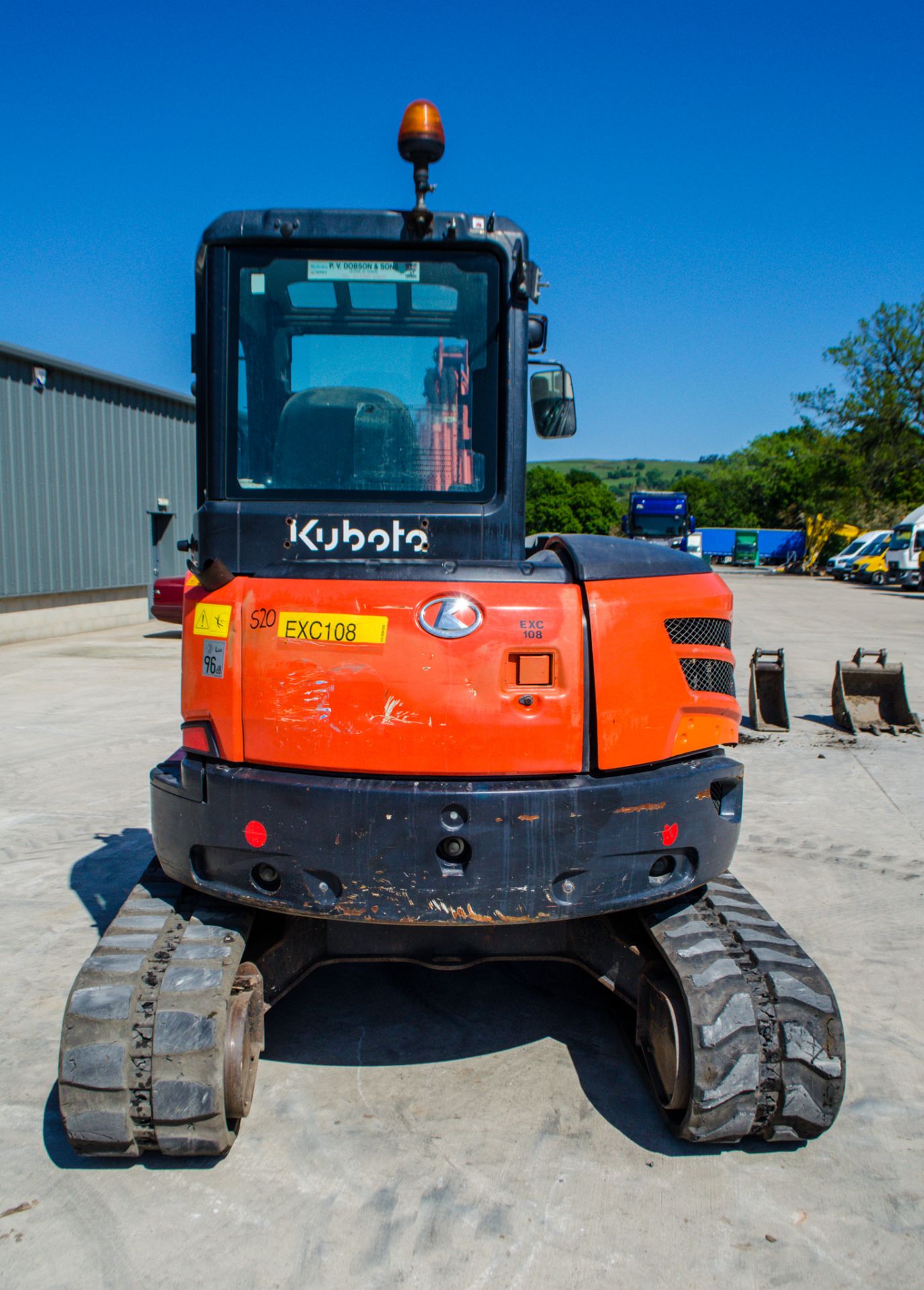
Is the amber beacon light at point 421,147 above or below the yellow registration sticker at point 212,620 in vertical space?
above

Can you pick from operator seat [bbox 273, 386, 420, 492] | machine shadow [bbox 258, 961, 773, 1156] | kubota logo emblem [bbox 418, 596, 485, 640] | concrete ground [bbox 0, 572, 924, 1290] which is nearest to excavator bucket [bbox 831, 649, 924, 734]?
concrete ground [bbox 0, 572, 924, 1290]

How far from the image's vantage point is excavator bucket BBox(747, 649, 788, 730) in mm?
10422

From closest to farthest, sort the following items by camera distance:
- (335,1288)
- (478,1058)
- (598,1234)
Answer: (335,1288), (598,1234), (478,1058)

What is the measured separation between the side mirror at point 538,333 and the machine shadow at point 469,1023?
2680 millimetres

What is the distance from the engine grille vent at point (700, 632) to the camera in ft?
10.9

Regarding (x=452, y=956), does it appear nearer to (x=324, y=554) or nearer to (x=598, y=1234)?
(x=598, y=1234)

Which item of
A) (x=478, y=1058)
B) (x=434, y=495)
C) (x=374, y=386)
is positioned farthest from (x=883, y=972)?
(x=374, y=386)

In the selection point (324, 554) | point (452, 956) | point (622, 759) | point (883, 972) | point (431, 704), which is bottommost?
point (883, 972)

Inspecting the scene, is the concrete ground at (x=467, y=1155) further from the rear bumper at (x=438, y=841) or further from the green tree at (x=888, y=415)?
the green tree at (x=888, y=415)

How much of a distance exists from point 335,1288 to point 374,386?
278cm

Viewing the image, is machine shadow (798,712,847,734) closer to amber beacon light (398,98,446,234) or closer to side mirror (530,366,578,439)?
side mirror (530,366,578,439)

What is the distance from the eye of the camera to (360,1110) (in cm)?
349

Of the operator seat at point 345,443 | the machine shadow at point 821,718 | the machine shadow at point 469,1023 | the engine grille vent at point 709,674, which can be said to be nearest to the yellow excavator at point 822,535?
the machine shadow at point 821,718

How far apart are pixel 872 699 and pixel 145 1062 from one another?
9.55 m
